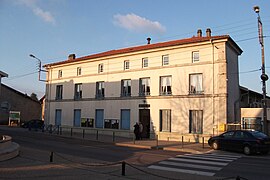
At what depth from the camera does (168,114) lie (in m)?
24.5

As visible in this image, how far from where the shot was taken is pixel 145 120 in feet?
85.0

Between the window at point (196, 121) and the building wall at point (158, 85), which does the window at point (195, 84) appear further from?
the window at point (196, 121)

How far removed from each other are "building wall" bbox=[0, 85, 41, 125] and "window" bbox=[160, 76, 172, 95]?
32472mm

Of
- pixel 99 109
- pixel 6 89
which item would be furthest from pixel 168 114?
pixel 6 89

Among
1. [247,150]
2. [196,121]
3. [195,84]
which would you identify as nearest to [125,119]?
[196,121]

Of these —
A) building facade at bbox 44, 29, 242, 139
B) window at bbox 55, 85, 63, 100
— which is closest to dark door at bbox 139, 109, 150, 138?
building facade at bbox 44, 29, 242, 139

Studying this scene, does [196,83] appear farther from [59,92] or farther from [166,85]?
[59,92]

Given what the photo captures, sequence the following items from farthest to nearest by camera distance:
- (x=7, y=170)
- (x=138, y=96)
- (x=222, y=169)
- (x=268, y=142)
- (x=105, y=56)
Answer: (x=105, y=56) → (x=138, y=96) → (x=268, y=142) → (x=222, y=169) → (x=7, y=170)

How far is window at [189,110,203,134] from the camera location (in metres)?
22.6

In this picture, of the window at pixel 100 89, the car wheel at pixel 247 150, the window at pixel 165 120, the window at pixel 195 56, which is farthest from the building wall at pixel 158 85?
the car wheel at pixel 247 150

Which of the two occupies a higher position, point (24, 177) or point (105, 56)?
point (105, 56)

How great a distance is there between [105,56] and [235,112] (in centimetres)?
1435

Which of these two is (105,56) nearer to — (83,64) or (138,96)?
(83,64)

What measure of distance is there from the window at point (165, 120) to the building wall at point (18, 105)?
32.6m
